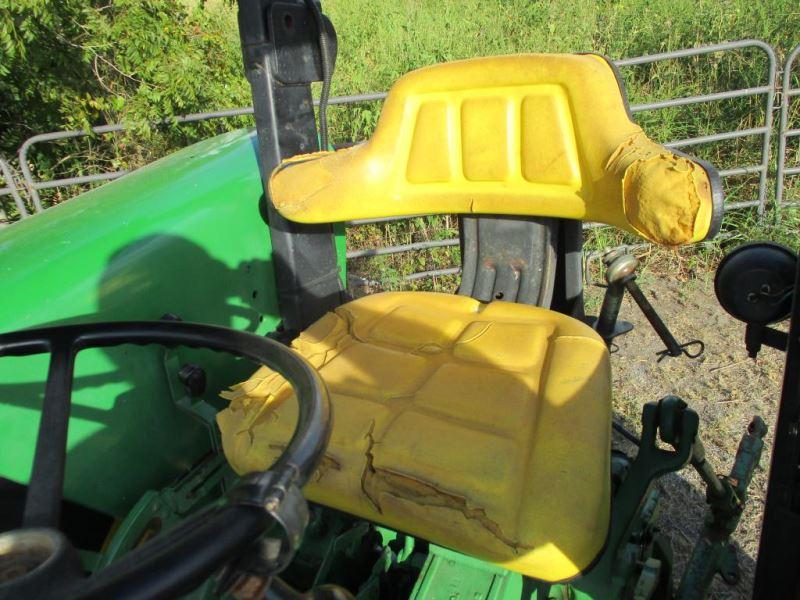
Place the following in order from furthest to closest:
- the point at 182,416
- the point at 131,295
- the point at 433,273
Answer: the point at 433,273 < the point at 182,416 < the point at 131,295

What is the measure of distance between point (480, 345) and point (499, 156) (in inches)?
19.3

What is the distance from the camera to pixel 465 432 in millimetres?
1084

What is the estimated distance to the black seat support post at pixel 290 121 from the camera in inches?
56.4

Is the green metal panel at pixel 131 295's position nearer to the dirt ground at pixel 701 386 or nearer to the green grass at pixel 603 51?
the dirt ground at pixel 701 386

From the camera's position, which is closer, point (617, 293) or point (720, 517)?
point (720, 517)

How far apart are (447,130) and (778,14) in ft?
12.2

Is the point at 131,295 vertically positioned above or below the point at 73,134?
above

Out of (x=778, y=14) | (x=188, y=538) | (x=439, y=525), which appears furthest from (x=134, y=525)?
(x=778, y=14)

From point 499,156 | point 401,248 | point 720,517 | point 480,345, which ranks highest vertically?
point 499,156

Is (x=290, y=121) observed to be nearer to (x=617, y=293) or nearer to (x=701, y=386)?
(x=617, y=293)

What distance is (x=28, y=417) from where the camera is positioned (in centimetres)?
104

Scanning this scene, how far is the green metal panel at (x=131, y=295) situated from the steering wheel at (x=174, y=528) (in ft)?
0.96

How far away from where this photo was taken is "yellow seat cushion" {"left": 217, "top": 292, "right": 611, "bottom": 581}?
953 mm

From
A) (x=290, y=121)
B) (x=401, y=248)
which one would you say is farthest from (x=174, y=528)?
(x=401, y=248)
